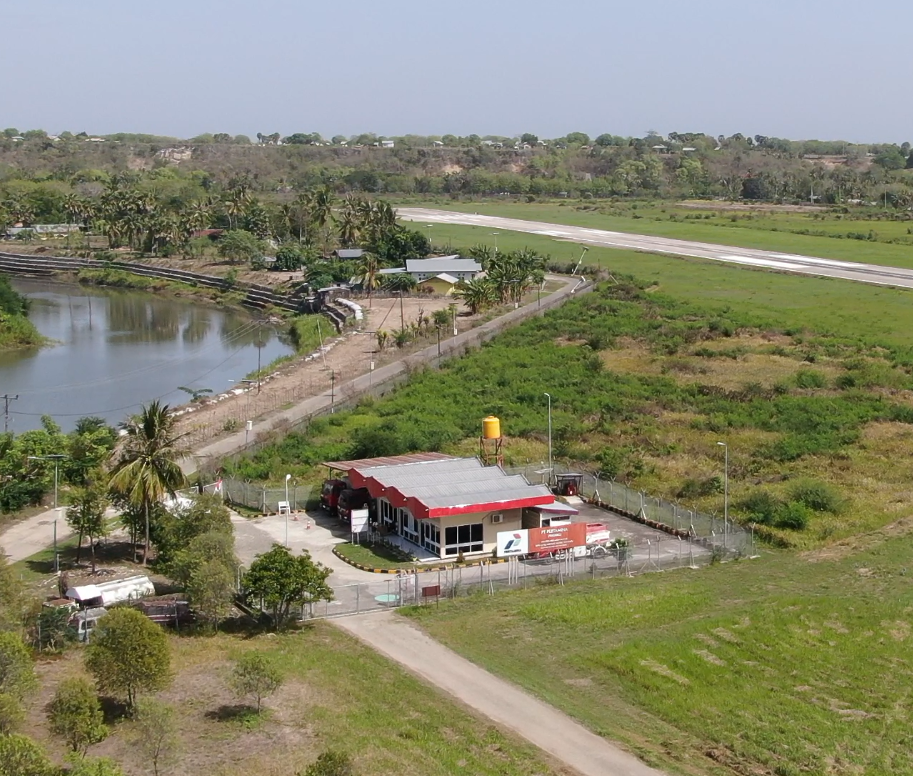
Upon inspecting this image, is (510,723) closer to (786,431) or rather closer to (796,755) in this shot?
(796,755)

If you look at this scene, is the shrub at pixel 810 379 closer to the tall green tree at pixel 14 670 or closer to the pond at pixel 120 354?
the pond at pixel 120 354

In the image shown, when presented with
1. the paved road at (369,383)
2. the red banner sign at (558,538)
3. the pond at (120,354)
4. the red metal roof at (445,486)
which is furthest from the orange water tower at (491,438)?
the pond at (120,354)

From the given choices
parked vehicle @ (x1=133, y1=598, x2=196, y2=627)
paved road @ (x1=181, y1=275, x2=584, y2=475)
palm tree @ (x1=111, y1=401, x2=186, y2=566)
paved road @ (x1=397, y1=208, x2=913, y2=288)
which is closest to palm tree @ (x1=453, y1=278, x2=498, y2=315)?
paved road @ (x1=181, y1=275, x2=584, y2=475)

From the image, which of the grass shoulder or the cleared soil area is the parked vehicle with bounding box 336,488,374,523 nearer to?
the grass shoulder

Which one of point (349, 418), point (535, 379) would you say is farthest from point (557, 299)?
point (349, 418)

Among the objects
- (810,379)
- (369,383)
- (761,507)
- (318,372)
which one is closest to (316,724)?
(761,507)

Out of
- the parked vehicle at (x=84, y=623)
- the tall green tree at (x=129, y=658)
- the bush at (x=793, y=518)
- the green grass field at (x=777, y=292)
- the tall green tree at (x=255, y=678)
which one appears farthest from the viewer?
the green grass field at (x=777, y=292)
